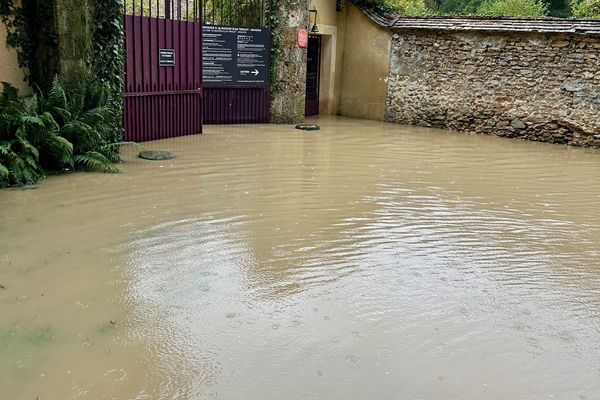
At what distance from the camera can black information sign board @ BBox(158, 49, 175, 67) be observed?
33.0 feet

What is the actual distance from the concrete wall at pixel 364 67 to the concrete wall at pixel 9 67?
9.19m

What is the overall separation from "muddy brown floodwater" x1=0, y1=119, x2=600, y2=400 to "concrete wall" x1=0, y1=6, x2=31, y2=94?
166cm

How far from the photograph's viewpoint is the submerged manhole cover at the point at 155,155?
344 inches

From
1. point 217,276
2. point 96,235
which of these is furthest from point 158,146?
point 217,276

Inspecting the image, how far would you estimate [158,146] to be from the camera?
976cm

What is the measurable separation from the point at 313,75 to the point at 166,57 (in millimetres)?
6013

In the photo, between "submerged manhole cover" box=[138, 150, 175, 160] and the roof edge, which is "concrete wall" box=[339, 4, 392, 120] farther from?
"submerged manhole cover" box=[138, 150, 175, 160]

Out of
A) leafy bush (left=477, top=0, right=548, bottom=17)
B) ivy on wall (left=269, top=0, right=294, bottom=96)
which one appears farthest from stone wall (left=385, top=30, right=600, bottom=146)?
leafy bush (left=477, top=0, right=548, bottom=17)

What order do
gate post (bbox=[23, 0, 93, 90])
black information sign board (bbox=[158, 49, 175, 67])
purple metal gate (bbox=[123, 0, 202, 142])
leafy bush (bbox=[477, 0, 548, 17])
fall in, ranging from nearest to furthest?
gate post (bbox=[23, 0, 93, 90])
purple metal gate (bbox=[123, 0, 202, 142])
black information sign board (bbox=[158, 49, 175, 67])
leafy bush (bbox=[477, 0, 548, 17])

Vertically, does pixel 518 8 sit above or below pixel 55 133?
above

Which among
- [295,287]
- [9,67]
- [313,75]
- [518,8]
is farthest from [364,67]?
[295,287]

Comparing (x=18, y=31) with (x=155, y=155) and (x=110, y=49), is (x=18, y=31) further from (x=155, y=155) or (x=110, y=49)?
(x=155, y=155)

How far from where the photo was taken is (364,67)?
1519 cm

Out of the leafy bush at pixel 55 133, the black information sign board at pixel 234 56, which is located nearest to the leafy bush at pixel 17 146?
the leafy bush at pixel 55 133
